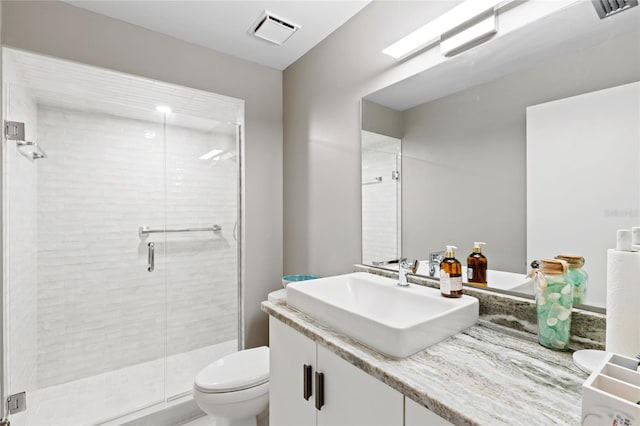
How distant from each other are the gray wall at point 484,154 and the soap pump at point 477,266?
0.08 ft

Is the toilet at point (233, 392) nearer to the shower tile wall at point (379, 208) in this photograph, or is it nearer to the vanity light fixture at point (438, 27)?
the shower tile wall at point (379, 208)

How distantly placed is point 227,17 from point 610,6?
1.77 metres

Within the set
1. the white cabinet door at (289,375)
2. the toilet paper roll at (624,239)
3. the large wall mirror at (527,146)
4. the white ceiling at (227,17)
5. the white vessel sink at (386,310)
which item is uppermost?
the white ceiling at (227,17)

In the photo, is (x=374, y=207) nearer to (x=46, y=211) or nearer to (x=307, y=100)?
(x=307, y=100)

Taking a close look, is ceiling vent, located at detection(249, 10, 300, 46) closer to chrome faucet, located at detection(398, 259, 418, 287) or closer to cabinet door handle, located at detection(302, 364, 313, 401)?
chrome faucet, located at detection(398, 259, 418, 287)

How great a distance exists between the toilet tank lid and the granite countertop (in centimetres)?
77

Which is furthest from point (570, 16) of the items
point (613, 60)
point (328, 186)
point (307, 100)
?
point (307, 100)

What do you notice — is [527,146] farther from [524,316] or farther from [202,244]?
[202,244]

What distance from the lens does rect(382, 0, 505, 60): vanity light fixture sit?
1.14 m

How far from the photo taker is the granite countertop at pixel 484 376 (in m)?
0.59

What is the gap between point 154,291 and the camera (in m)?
2.21

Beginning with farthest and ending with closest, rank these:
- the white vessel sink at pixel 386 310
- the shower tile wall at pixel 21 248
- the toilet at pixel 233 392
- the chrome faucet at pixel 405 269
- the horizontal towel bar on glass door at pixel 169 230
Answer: the horizontal towel bar on glass door at pixel 169 230, the shower tile wall at pixel 21 248, the toilet at pixel 233 392, the chrome faucet at pixel 405 269, the white vessel sink at pixel 386 310

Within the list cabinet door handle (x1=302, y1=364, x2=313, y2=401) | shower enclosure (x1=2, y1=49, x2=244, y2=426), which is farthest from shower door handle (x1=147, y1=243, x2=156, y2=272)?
cabinet door handle (x1=302, y1=364, x2=313, y2=401)


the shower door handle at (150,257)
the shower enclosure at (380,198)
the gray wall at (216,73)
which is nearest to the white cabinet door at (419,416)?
the shower enclosure at (380,198)
